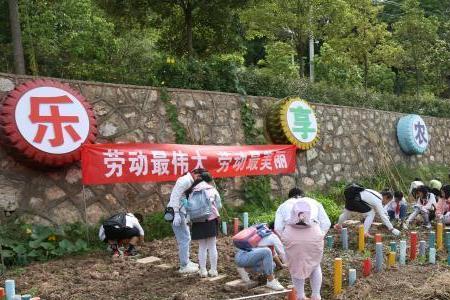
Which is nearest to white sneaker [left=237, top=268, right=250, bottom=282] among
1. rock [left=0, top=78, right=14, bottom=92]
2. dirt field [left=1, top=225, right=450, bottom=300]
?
dirt field [left=1, top=225, right=450, bottom=300]

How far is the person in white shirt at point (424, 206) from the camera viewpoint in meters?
10.5

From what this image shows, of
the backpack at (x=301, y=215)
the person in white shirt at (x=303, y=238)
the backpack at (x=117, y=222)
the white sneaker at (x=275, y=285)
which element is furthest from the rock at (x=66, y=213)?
the backpack at (x=301, y=215)

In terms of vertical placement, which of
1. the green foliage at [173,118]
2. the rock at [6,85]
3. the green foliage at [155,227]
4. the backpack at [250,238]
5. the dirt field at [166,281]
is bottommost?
the dirt field at [166,281]

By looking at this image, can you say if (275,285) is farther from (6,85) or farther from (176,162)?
(6,85)

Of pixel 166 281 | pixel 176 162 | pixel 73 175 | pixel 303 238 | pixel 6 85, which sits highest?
pixel 6 85

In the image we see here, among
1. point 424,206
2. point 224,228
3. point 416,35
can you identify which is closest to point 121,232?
point 224,228

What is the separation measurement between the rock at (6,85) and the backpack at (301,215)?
5.08m

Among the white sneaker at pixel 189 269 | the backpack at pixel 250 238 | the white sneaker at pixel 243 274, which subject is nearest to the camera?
the backpack at pixel 250 238

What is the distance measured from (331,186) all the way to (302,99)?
2.37 meters

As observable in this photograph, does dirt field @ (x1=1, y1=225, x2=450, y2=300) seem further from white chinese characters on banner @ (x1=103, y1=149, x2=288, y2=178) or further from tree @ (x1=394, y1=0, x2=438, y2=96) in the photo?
tree @ (x1=394, y1=0, x2=438, y2=96)

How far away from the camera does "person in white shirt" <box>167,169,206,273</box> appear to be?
693cm

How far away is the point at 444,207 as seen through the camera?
10.4 m

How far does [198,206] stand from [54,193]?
3.01 meters

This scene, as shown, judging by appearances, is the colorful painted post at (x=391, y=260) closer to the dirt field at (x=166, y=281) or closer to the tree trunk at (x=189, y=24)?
the dirt field at (x=166, y=281)
